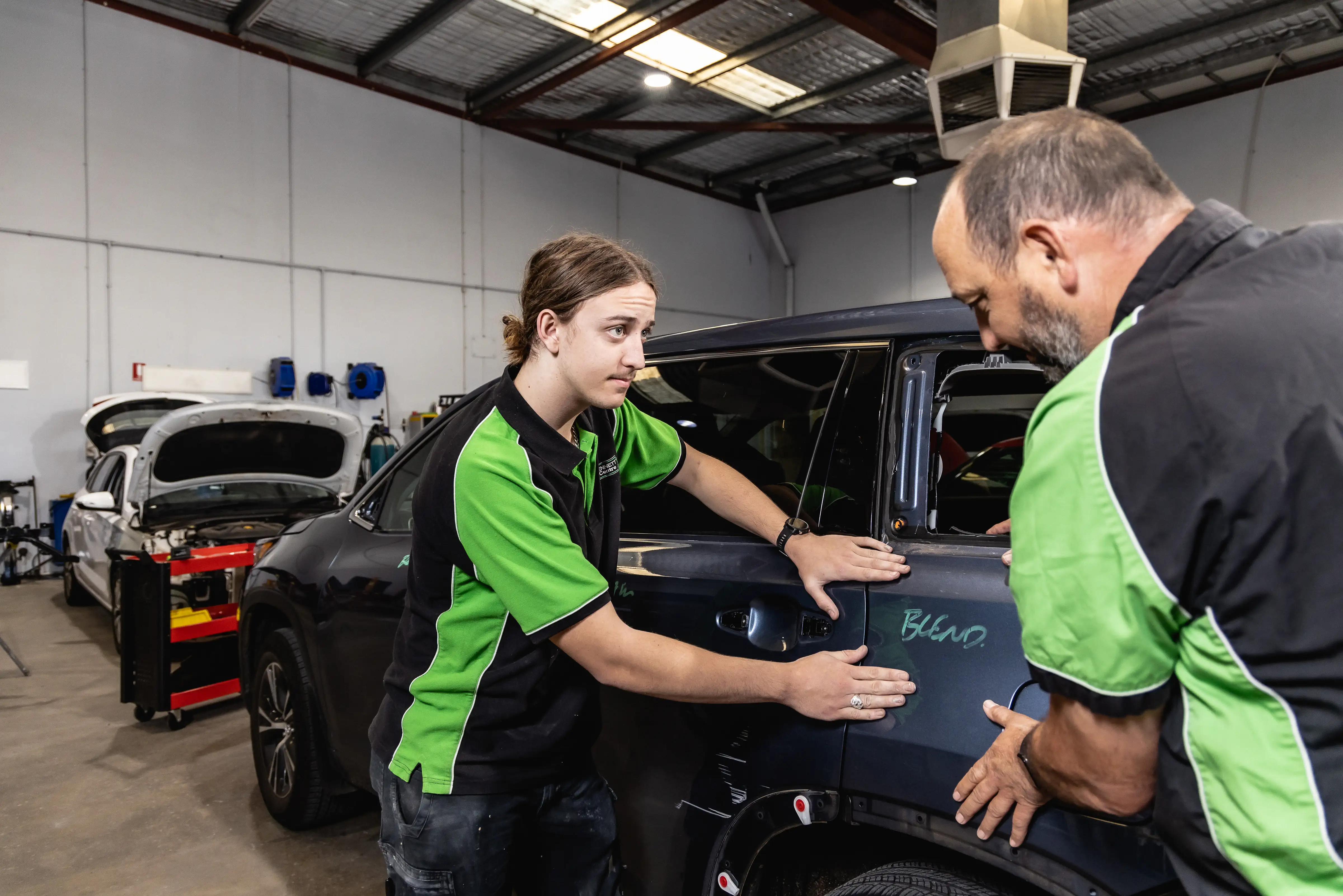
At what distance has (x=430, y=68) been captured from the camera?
9.92m

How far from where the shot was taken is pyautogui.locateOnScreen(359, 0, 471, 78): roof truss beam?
330 inches

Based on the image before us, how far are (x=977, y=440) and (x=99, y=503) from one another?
5292 mm

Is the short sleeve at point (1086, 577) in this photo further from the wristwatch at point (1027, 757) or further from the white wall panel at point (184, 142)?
the white wall panel at point (184, 142)

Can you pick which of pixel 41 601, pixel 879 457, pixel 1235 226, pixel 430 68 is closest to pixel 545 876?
pixel 879 457

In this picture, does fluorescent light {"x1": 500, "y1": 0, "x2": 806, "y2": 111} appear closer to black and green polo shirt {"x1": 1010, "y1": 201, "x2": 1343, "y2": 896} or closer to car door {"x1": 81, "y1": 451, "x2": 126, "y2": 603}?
car door {"x1": 81, "y1": 451, "x2": 126, "y2": 603}

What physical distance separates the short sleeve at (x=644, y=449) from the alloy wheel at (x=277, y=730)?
5.96ft

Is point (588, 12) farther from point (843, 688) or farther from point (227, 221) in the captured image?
point (843, 688)

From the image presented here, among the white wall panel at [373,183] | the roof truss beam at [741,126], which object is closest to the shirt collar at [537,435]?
the white wall panel at [373,183]

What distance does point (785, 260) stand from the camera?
14672mm

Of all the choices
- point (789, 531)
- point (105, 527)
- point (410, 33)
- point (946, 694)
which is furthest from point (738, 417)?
point (410, 33)

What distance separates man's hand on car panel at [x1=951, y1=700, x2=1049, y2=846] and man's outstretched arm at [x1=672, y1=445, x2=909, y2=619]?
A: 293 mm

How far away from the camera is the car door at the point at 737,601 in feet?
4.95

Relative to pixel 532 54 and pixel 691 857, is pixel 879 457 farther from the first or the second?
pixel 532 54

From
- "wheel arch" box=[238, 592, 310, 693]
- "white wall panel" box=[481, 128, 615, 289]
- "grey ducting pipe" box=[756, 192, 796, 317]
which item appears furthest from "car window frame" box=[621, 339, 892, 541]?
"grey ducting pipe" box=[756, 192, 796, 317]
